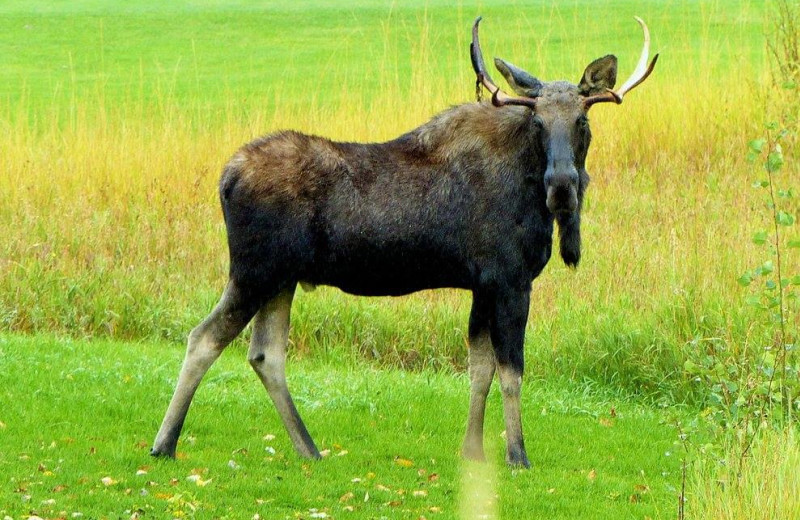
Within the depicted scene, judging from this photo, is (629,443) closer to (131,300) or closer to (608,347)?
(608,347)

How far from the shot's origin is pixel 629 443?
28.6 feet

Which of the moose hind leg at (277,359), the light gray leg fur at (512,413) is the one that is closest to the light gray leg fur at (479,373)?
the light gray leg fur at (512,413)

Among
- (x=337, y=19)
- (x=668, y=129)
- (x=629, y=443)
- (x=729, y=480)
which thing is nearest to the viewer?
(x=729, y=480)

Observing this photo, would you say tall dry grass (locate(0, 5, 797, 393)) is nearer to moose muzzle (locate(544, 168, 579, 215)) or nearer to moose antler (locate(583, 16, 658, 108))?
moose antler (locate(583, 16, 658, 108))

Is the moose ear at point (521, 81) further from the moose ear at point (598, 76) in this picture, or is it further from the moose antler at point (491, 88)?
the moose ear at point (598, 76)

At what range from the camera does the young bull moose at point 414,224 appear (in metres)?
7.48

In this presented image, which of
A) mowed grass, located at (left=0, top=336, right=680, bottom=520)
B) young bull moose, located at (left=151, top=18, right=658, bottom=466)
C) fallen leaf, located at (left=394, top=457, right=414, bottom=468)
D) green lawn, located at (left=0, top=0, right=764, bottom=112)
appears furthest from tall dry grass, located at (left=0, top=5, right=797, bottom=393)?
fallen leaf, located at (left=394, top=457, right=414, bottom=468)

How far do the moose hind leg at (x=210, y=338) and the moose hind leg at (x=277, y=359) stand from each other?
311 millimetres

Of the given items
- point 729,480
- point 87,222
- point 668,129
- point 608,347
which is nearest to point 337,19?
point 668,129

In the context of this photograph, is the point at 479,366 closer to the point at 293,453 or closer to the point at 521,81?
the point at 293,453

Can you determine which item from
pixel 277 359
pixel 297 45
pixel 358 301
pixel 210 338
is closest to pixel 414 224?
pixel 277 359

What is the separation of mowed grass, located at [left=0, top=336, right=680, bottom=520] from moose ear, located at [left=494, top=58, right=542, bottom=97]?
7.45ft

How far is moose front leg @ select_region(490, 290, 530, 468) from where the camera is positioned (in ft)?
25.0

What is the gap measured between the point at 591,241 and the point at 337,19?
16.6 m
